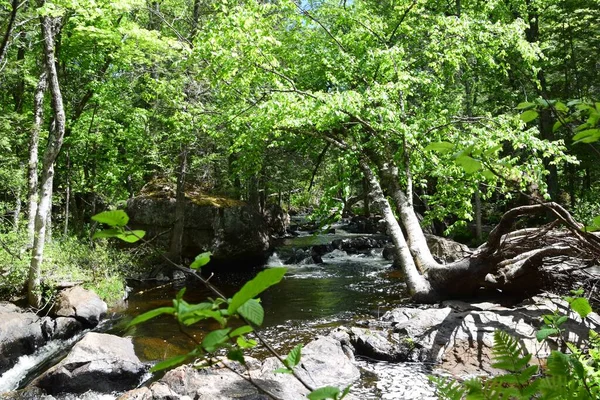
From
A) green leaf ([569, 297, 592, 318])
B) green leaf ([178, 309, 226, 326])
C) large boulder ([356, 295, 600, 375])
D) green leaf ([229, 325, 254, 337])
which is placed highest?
green leaf ([178, 309, 226, 326])

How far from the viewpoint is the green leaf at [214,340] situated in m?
0.96

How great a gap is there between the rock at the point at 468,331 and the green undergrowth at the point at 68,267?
8.38m

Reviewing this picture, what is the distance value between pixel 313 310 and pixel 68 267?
7.12 m

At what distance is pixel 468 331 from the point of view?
7234 millimetres

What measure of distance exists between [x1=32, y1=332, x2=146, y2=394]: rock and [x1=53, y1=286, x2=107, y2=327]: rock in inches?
119

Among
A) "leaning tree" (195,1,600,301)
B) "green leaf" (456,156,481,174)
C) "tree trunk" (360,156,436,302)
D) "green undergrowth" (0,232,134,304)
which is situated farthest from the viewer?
"green undergrowth" (0,232,134,304)

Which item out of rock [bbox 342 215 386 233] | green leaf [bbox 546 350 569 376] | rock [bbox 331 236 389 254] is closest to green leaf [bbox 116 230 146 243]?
green leaf [bbox 546 350 569 376]

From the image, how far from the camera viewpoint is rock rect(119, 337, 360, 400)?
5.50 m

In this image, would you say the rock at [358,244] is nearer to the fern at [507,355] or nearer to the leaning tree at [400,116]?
the leaning tree at [400,116]

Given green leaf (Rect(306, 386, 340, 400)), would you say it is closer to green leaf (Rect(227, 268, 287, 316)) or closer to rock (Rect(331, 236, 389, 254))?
green leaf (Rect(227, 268, 287, 316))

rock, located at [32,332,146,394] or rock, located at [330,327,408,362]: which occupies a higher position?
rock, located at [330,327,408,362]

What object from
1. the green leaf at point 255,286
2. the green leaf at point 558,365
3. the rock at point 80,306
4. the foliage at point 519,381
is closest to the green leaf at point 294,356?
the green leaf at point 255,286

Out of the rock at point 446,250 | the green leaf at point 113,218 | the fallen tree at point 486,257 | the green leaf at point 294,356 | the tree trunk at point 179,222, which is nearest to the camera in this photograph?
the green leaf at point 113,218

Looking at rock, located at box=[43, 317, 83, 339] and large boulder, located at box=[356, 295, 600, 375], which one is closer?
large boulder, located at box=[356, 295, 600, 375]
